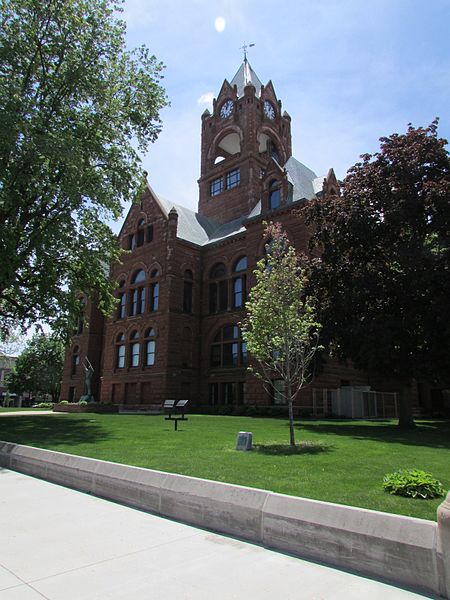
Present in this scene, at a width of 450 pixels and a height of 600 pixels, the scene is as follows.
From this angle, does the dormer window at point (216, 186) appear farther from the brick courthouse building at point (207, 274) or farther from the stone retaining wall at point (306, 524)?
the stone retaining wall at point (306, 524)

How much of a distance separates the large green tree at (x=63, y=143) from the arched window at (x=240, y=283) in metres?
14.5

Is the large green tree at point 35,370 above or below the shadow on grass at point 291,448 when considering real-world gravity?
above

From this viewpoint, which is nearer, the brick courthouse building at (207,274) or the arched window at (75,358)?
the brick courthouse building at (207,274)

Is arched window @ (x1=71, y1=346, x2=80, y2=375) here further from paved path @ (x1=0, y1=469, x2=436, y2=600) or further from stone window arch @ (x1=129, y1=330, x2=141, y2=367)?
paved path @ (x1=0, y1=469, x2=436, y2=600)

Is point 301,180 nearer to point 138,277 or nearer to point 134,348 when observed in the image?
point 138,277

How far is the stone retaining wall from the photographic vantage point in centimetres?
428

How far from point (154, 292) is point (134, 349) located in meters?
5.64

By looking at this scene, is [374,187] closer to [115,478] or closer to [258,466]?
[258,466]

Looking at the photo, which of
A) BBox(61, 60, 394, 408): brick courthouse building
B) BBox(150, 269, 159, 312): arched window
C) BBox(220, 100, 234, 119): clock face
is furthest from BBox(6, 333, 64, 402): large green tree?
BBox(220, 100, 234, 119): clock face

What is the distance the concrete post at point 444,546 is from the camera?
4074 millimetres

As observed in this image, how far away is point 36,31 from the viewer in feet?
65.3

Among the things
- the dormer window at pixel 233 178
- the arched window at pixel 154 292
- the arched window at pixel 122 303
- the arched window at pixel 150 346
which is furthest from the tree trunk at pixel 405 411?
the dormer window at pixel 233 178

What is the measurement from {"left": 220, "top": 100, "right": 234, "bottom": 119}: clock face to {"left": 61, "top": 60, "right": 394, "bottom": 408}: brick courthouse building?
0.16m

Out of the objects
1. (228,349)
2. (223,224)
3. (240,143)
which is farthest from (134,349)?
(240,143)
